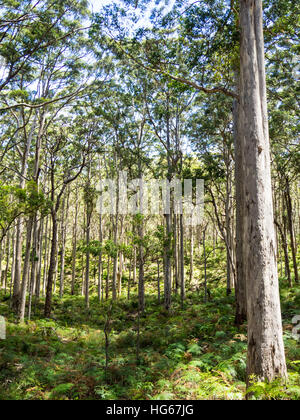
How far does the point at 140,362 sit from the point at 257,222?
5278mm

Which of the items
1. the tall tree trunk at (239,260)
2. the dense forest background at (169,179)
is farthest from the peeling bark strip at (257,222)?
the tall tree trunk at (239,260)

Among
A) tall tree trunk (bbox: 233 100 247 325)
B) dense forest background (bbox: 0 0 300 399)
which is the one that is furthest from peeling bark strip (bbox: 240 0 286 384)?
tall tree trunk (bbox: 233 100 247 325)

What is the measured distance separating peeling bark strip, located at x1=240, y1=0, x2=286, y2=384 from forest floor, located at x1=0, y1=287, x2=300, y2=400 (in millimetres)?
490

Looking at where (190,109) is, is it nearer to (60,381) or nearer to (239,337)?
(239,337)

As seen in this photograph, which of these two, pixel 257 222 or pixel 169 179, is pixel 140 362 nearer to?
pixel 257 222

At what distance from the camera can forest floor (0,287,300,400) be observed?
191 inches

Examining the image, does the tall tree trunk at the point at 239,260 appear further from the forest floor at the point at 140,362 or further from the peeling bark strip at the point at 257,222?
the peeling bark strip at the point at 257,222

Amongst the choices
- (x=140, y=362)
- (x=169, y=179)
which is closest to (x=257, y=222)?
(x=140, y=362)

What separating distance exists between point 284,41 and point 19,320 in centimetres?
1671

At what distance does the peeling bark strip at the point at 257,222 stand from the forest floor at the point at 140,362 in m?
0.49

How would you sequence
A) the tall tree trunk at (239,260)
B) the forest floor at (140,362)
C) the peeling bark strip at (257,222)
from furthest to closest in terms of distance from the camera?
the tall tree trunk at (239,260), the forest floor at (140,362), the peeling bark strip at (257,222)

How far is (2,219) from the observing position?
1005cm

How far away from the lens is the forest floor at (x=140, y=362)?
4.86m

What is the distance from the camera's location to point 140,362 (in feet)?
24.2
